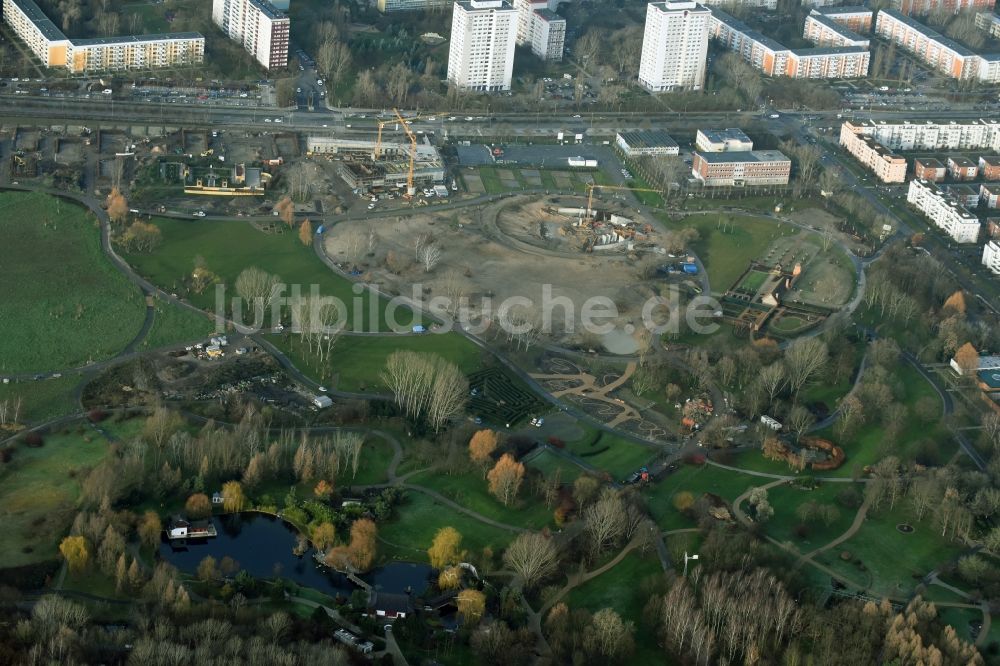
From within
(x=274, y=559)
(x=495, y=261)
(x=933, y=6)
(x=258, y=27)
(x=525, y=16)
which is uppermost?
(x=933, y=6)

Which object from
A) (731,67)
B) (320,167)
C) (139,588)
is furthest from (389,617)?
(731,67)

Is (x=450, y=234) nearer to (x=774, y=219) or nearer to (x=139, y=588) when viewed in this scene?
(x=774, y=219)

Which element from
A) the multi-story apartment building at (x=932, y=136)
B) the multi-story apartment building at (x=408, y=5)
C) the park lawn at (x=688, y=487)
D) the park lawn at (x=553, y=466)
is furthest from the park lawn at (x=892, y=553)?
the multi-story apartment building at (x=408, y=5)

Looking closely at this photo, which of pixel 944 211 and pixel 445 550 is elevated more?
pixel 944 211

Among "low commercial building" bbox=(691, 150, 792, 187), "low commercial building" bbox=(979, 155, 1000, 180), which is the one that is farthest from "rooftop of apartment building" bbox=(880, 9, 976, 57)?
"low commercial building" bbox=(691, 150, 792, 187)

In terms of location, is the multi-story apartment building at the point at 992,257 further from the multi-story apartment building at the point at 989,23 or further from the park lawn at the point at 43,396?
the park lawn at the point at 43,396

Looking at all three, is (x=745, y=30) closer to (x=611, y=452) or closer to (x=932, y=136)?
(x=932, y=136)

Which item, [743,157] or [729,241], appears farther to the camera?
[743,157]

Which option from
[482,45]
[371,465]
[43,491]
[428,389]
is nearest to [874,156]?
[482,45]
